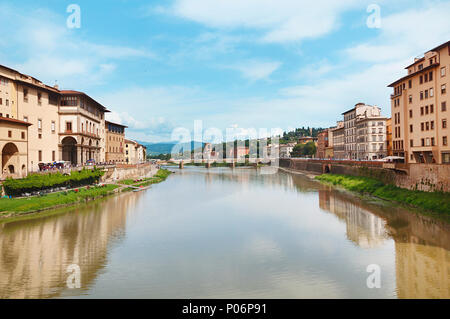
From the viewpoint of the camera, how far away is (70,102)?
47.7 metres

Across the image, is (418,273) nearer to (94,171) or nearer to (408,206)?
(408,206)

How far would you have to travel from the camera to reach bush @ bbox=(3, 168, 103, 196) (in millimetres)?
29141

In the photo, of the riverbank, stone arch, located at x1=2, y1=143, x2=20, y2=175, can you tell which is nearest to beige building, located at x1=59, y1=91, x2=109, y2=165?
the riverbank

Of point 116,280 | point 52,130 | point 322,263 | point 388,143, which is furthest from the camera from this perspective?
point 388,143

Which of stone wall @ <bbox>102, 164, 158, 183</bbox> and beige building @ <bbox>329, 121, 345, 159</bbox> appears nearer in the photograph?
stone wall @ <bbox>102, 164, 158, 183</bbox>

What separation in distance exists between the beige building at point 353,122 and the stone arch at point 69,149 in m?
Answer: 56.9

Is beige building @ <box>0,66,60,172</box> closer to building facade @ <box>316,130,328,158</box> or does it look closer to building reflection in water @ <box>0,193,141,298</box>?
building reflection in water @ <box>0,193,141,298</box>

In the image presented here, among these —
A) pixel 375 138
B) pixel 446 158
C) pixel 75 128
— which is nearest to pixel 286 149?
pixel 375 138

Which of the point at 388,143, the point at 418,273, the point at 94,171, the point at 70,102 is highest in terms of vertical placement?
the point at 70,102

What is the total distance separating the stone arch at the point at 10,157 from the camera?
112ft

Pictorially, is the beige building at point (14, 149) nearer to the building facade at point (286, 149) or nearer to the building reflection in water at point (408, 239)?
the building reflection in water at point (408, 239)

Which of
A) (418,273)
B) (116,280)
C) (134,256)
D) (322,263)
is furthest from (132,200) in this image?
(418,273)

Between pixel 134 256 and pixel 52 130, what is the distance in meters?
35.0

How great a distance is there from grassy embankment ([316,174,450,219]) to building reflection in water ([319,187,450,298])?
183 cm
